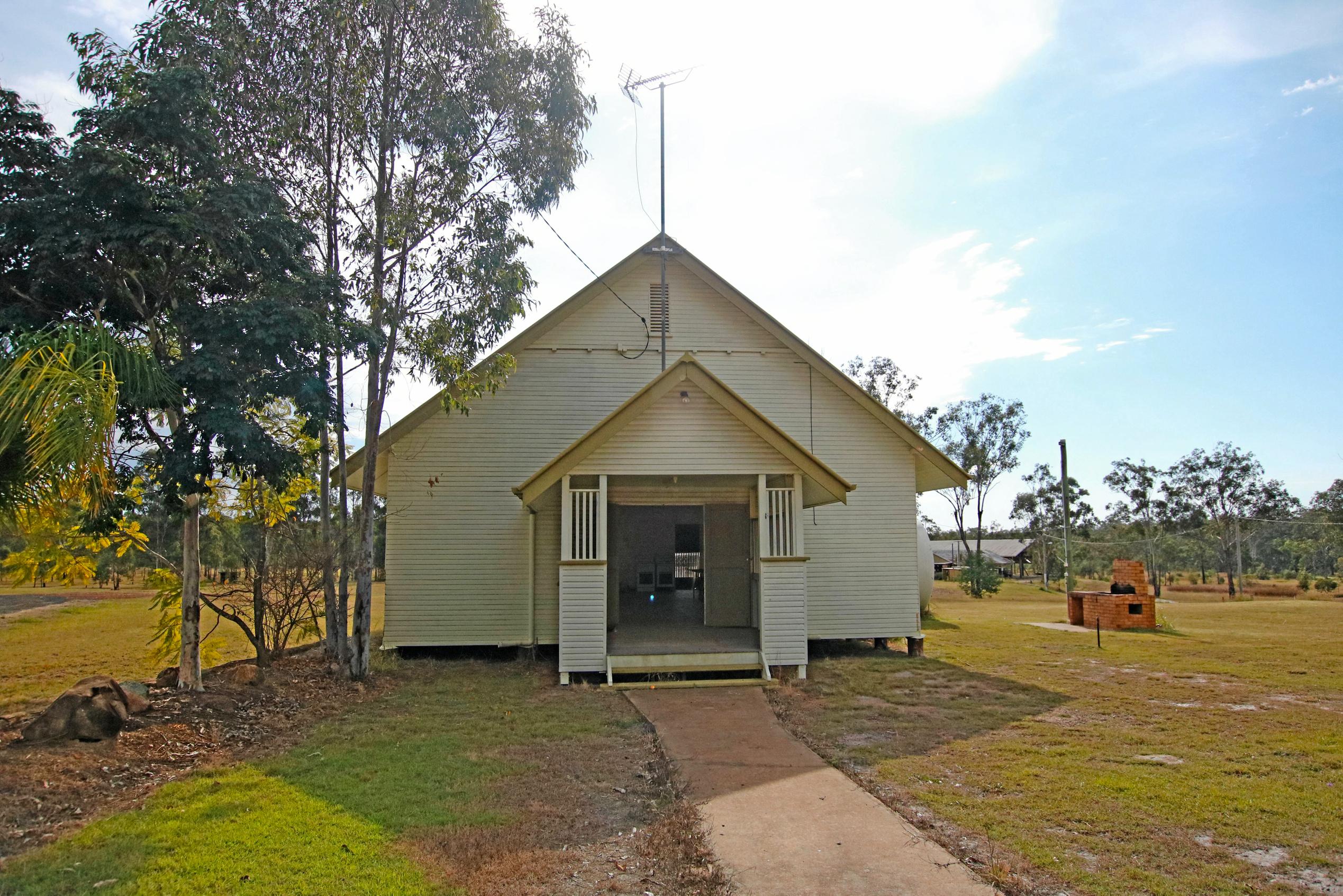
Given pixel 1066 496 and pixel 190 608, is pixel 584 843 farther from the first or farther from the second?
pixel 1066 496

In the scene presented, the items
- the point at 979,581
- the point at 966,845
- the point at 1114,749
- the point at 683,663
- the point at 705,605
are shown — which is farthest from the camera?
the point at 979,581

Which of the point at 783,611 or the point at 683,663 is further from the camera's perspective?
the point at 783,611

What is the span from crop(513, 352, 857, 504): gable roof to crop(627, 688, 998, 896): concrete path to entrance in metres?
3.78

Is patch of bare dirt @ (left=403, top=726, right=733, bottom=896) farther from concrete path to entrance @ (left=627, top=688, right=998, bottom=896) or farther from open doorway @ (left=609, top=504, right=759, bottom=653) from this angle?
open doorway @ (left=609, top=504, right=759, bottom=653)

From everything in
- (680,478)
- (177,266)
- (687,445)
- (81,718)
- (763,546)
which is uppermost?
(177,266)

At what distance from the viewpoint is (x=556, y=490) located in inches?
470

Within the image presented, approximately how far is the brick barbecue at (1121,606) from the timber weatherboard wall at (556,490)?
817cm

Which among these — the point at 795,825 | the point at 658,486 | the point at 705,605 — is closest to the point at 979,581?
the point at 705,605

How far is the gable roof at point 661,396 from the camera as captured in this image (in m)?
10.5

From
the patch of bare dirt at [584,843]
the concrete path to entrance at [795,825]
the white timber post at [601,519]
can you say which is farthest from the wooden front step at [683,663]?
the patch of bare dirt at [584,843]

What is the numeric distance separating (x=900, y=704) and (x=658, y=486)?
4767 mm

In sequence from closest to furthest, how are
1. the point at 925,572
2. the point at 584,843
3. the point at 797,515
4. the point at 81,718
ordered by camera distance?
the point at 584,843 → the point at 81,718 → the point at 797,515 → the point at 925,572

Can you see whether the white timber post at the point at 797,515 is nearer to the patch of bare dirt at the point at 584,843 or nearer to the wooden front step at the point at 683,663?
the wooden front step at the point at 683,663

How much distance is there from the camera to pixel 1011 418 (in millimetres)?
44094
